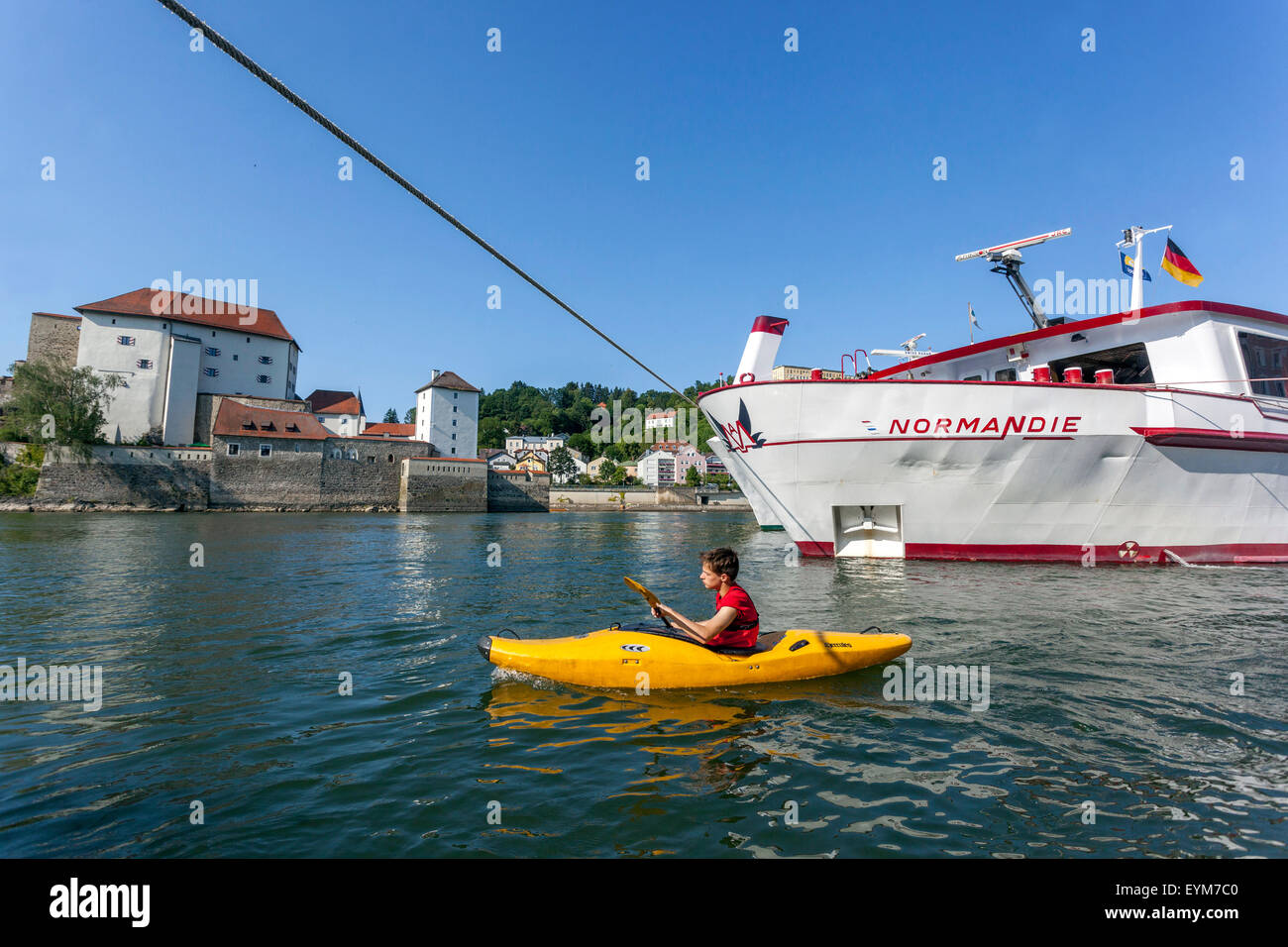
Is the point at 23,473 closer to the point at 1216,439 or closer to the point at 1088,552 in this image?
the point at 1088,552

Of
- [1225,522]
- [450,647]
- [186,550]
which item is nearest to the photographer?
[450,647]

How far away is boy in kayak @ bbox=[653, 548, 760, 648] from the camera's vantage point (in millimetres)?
5812

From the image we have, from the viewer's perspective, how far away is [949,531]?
48.0ft

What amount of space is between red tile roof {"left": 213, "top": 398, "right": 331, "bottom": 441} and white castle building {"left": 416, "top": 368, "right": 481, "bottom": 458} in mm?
13589

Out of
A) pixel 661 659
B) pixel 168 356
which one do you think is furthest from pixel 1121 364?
pixel 168 356

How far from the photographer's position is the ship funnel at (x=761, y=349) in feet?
52.6

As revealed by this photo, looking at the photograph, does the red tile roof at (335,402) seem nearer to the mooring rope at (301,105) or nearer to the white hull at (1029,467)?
the white hull at (1029,467)

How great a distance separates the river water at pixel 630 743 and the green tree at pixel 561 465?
85487 millimetres

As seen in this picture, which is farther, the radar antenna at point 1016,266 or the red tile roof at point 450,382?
the red tile roof at point 450,382

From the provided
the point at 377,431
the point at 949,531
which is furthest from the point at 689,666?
the point at 377,431

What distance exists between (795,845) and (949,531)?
1297cm

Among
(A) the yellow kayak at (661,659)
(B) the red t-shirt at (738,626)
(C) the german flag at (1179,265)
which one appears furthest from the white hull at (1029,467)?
(B) the red t-shirt at (738,626)

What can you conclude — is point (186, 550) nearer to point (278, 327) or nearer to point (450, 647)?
point (450, 647)

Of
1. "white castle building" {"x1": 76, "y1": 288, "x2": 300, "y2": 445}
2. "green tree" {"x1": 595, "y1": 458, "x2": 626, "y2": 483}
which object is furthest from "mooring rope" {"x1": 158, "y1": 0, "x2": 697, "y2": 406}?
"green tree" {"x1": 595, "y1": 458, "x2": 626, "y2": 483}
